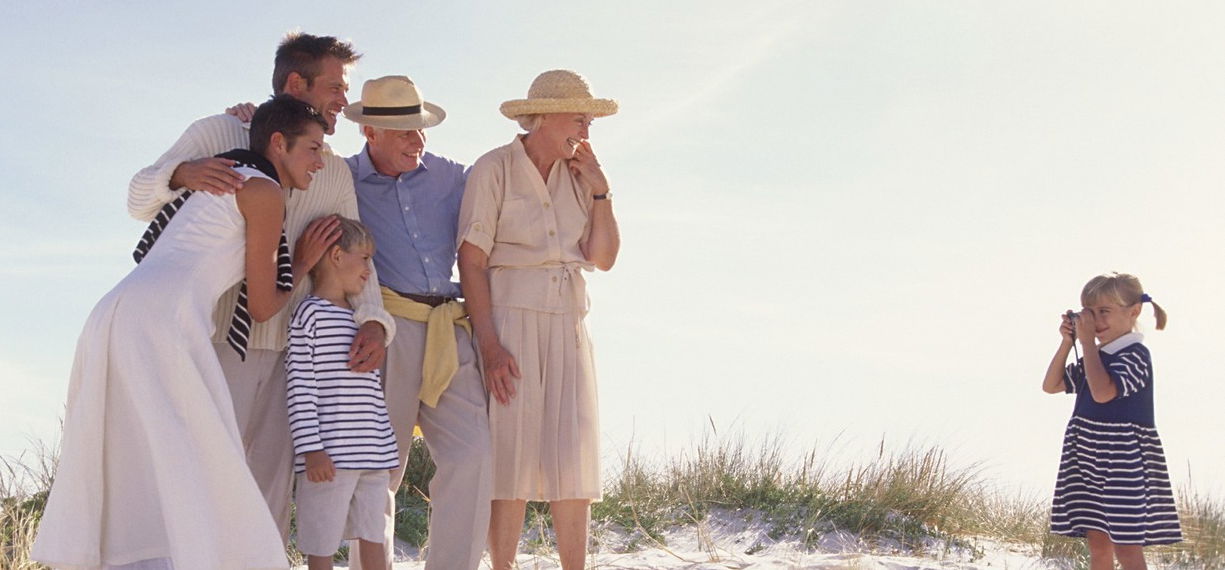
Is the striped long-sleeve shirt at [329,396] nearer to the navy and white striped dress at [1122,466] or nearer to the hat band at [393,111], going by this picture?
the hat band at [393,111]

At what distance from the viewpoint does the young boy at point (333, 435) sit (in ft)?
17.0

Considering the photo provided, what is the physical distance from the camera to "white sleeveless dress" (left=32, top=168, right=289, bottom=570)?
4453 millimetres

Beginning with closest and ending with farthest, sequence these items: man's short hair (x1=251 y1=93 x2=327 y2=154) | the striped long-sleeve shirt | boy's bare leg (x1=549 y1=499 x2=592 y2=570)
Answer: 1. man's short hair (x1=251 y1=93 x2=327 y2=154)
2. the striped long-sleeve shirt
3. boy's bare leg (x1=549 y1=499 x2=592 y2=570)

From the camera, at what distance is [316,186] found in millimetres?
5512

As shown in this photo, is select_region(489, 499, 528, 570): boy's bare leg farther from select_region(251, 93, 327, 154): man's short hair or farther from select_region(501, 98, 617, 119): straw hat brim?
select_region(251, 93, 327, 154): man's short hair

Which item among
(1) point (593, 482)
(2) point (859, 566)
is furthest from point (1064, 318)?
(1) point (593, 482)

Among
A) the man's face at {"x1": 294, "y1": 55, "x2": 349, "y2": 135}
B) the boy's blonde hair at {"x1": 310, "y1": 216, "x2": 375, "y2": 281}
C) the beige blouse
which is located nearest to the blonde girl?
the beige blouse

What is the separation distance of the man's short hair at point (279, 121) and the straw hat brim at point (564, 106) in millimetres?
1232

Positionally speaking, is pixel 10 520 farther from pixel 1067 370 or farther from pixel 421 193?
pixel 1067 370

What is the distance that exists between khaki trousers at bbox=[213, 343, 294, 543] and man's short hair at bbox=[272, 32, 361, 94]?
115 cm

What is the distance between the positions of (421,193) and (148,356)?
5.93 ft

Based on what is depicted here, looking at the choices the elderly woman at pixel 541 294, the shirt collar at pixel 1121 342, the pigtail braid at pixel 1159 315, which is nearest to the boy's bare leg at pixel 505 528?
the elderly woman at pixel 541 294

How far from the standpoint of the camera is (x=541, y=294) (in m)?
6.03

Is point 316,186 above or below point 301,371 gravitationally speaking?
above
